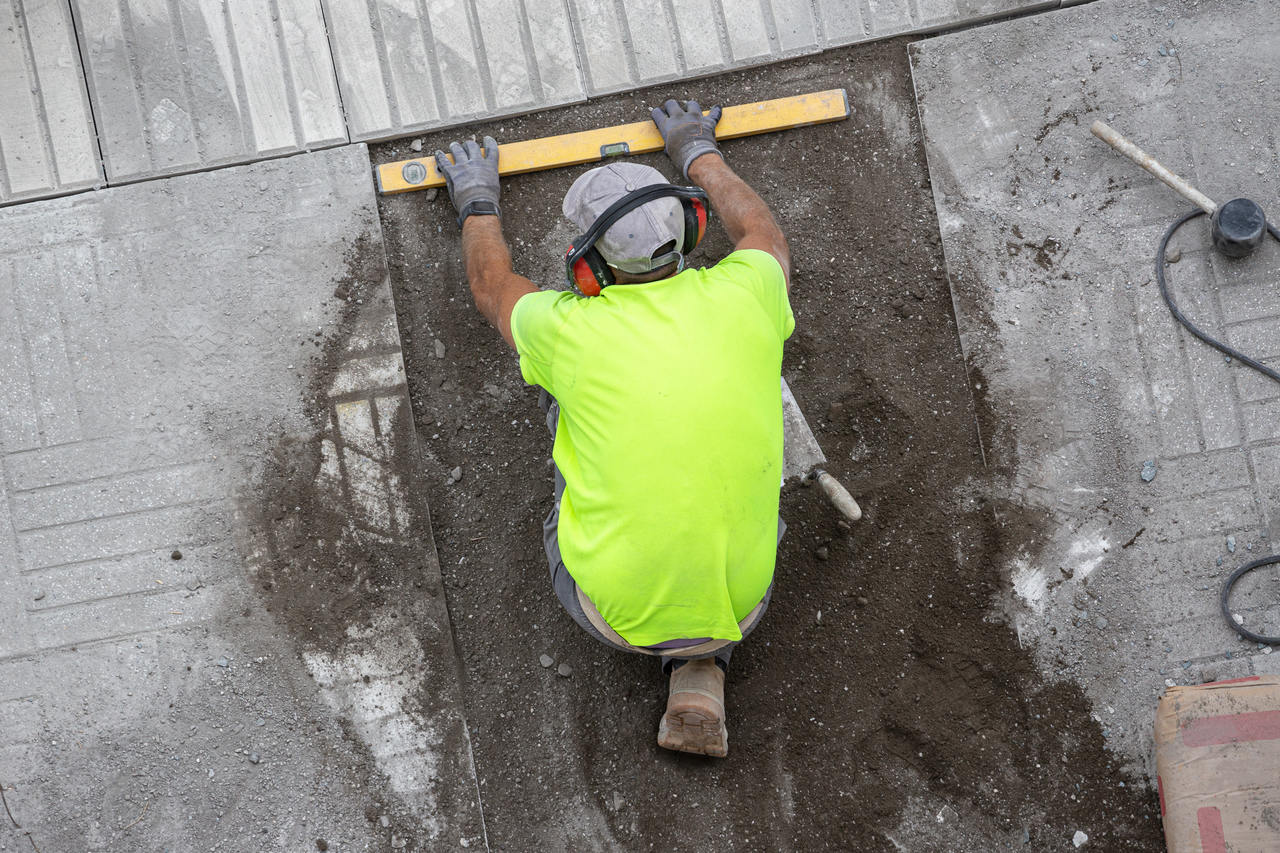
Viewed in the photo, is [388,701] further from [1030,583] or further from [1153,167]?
[1153,167]

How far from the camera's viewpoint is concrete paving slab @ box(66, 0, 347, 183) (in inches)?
134

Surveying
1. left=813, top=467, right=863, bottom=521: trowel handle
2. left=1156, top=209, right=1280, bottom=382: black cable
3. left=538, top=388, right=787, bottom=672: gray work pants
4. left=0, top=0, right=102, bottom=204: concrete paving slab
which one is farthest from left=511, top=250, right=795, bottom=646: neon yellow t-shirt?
left=0, top=0, right=102, bottom=204: concrete paving slab

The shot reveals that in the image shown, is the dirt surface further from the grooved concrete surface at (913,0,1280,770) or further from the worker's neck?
the worker's neck

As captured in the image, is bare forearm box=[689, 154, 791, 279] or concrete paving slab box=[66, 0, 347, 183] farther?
concrete paving slab box=[66, 0, 347, 183]

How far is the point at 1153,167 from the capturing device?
10.8 feet

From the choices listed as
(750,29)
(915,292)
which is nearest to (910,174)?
(915,292)

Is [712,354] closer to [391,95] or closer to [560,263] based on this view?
[560,263]

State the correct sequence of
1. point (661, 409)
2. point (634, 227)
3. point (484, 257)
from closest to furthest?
point (661, 409), point (634, 227), point (484, 257)

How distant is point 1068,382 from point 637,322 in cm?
210

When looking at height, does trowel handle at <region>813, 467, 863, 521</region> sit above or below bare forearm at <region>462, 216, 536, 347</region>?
below

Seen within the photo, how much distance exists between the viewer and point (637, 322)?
7.41 ft

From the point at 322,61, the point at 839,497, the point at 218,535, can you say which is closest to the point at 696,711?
the point at 839,497

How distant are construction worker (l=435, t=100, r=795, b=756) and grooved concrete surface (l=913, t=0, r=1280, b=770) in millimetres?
1373

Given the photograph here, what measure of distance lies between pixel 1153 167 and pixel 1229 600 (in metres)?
1.76
